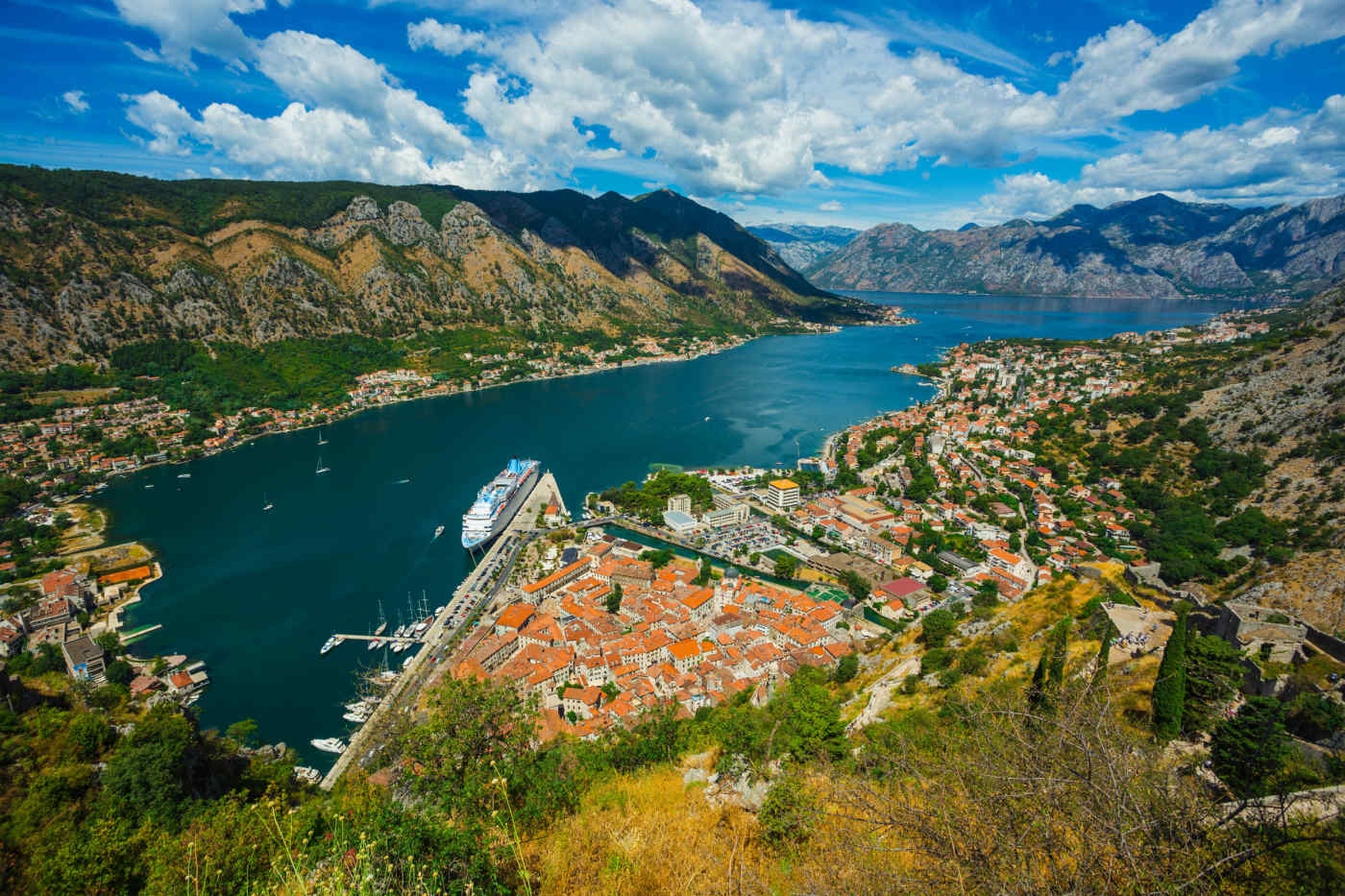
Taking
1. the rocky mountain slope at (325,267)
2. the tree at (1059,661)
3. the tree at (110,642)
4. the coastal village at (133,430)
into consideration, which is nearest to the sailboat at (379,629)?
the tree at (110,642)

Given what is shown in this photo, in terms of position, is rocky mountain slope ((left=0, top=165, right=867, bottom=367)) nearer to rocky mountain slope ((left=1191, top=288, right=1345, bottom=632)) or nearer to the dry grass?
the dry grass

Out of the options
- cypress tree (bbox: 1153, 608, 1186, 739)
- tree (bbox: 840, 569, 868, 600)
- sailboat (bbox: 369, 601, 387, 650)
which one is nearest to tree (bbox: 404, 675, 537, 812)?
cypress tree (bbox: 1153, 608, 1186, 739)

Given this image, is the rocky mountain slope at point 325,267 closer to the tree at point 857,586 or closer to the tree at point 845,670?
the tree at point 857,586

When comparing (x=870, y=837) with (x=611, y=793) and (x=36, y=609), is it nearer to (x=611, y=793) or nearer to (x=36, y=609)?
(x=611, y=793)

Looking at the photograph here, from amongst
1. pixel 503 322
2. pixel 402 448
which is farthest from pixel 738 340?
pixel 402 448

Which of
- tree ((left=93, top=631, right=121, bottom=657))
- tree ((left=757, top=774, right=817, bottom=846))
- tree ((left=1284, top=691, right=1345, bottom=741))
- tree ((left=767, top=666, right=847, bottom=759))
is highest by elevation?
tree ((left=757, top=774, right=817, bottom=846))
